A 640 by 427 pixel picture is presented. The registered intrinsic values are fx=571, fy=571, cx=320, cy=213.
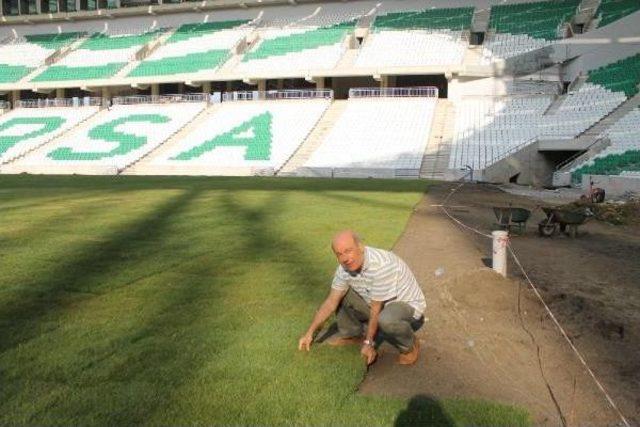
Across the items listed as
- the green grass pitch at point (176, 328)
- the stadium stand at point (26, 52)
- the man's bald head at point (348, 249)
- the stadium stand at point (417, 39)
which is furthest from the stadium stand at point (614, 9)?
the stadium stand at point (26, 52)

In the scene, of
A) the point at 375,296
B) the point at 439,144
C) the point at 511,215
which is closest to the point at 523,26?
the point at 439,144

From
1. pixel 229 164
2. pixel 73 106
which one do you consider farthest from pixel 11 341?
pixel 73 106

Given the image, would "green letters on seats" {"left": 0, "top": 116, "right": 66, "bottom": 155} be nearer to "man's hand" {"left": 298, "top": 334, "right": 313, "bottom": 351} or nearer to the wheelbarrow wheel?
the wheelbarrow wheel

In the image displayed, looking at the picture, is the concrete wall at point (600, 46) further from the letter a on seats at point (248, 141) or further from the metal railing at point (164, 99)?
the metal railing at point (164, 99)

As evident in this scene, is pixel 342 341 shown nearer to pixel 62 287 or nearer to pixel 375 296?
pixel 375 296

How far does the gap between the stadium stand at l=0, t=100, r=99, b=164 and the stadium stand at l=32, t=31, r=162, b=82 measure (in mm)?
2519

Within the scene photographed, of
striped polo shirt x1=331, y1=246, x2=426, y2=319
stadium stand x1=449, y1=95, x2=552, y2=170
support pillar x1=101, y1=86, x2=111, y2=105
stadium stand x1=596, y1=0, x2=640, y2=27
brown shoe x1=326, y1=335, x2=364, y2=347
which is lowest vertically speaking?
brown shoe x1=326, y1=335, x2=364, y2=347

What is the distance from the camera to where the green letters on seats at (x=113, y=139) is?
34.1 meters

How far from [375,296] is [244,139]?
29.2 m

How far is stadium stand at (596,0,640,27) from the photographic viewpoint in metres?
33.8

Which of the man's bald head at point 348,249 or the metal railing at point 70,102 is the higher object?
the metal railing at point 70,102

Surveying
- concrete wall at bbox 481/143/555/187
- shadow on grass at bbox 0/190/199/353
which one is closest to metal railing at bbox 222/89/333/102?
concrete wall at bbox 481/143/555/187

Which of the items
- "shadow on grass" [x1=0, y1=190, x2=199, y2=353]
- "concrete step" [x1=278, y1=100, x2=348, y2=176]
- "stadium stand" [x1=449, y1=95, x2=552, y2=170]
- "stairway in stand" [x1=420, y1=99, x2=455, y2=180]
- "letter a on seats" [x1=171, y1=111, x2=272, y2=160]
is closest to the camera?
"shadow on grass" [x1=0, y1=190, x2=199, y2=353]

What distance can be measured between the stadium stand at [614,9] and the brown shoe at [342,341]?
115ft
